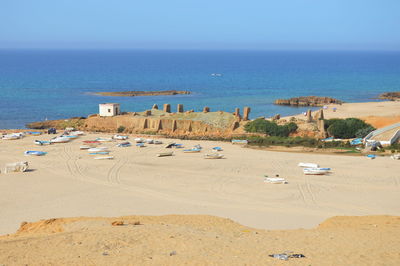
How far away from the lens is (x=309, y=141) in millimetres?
38250

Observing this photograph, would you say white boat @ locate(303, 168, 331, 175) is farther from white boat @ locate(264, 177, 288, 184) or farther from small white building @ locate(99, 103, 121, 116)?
small white building @ locate(99, 103, 121, 116)

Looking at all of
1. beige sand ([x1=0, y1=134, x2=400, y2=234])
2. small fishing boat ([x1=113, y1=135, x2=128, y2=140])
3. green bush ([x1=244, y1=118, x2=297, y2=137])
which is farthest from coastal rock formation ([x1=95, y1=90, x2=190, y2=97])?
beige sand ([x1=0, y1=134, x2=400, y2=234])

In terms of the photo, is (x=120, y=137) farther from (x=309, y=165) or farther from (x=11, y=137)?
(x=309, y=165)

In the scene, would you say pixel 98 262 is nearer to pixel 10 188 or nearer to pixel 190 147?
pixel 10 188

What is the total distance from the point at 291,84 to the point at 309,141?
62.4 meters

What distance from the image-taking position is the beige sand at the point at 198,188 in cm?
2252

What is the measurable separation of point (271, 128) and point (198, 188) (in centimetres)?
1775

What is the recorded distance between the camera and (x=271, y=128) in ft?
140

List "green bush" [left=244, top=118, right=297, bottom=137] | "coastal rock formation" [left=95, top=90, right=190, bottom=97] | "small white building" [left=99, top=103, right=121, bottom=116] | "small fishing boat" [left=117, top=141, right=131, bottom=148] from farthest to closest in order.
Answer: "coastal rock formation" [left=95, top=90, right=190, bottom=97] < "small white building" [left=99, top=103, right=121, bottom=116] < "green bush" [left=244, top=118, right=297, bottom=137] < "small fishing boat" [left=117, top=141, right=131, bottom=148]

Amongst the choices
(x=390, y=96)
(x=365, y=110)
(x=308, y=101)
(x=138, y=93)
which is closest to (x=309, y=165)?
(x=365, y=110)

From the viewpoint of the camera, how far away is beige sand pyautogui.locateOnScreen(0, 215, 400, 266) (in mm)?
14484

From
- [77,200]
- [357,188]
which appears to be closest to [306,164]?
[357,188]

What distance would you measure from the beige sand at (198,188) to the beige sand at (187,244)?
236 centimetres

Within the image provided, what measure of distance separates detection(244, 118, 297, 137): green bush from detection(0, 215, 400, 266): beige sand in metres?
22.6
